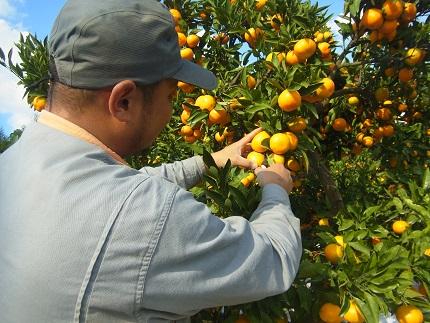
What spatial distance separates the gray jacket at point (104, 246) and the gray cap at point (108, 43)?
144 mm

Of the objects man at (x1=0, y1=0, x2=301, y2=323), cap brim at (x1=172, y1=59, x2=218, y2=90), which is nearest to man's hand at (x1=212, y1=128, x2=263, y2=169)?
cap brim at (x1=172, y1=59, x2=218, y2=90)

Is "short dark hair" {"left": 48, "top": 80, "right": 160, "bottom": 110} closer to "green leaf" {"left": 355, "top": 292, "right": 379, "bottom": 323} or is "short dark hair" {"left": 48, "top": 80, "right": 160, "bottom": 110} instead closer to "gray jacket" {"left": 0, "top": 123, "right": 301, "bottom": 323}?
"gray jacket" {"left": 0, "top": 123, "right": 301, "bottom": 323}

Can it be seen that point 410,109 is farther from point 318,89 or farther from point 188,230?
point 188,230

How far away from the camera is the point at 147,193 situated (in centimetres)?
77

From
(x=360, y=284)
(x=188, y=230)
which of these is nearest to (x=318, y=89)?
(x=360, y=284)

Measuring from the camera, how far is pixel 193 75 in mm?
1047

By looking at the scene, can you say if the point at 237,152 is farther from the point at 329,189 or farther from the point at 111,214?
the point at 111,214

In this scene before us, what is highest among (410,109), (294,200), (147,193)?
(147,193)

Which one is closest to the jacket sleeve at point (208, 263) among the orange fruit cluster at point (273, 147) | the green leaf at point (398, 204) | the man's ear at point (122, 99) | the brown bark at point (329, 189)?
the man's ear at point (122, 99)

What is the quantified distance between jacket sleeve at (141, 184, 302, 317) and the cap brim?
316 millimetres

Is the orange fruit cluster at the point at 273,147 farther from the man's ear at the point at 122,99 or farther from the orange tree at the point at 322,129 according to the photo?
the man's ear at the point at 122,99

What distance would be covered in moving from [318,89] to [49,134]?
1067 millimetres

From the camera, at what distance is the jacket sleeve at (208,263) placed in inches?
29.3

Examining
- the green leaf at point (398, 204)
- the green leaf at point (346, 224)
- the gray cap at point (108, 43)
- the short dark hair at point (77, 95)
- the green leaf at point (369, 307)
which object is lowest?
the green leaf at point (346, 224)
